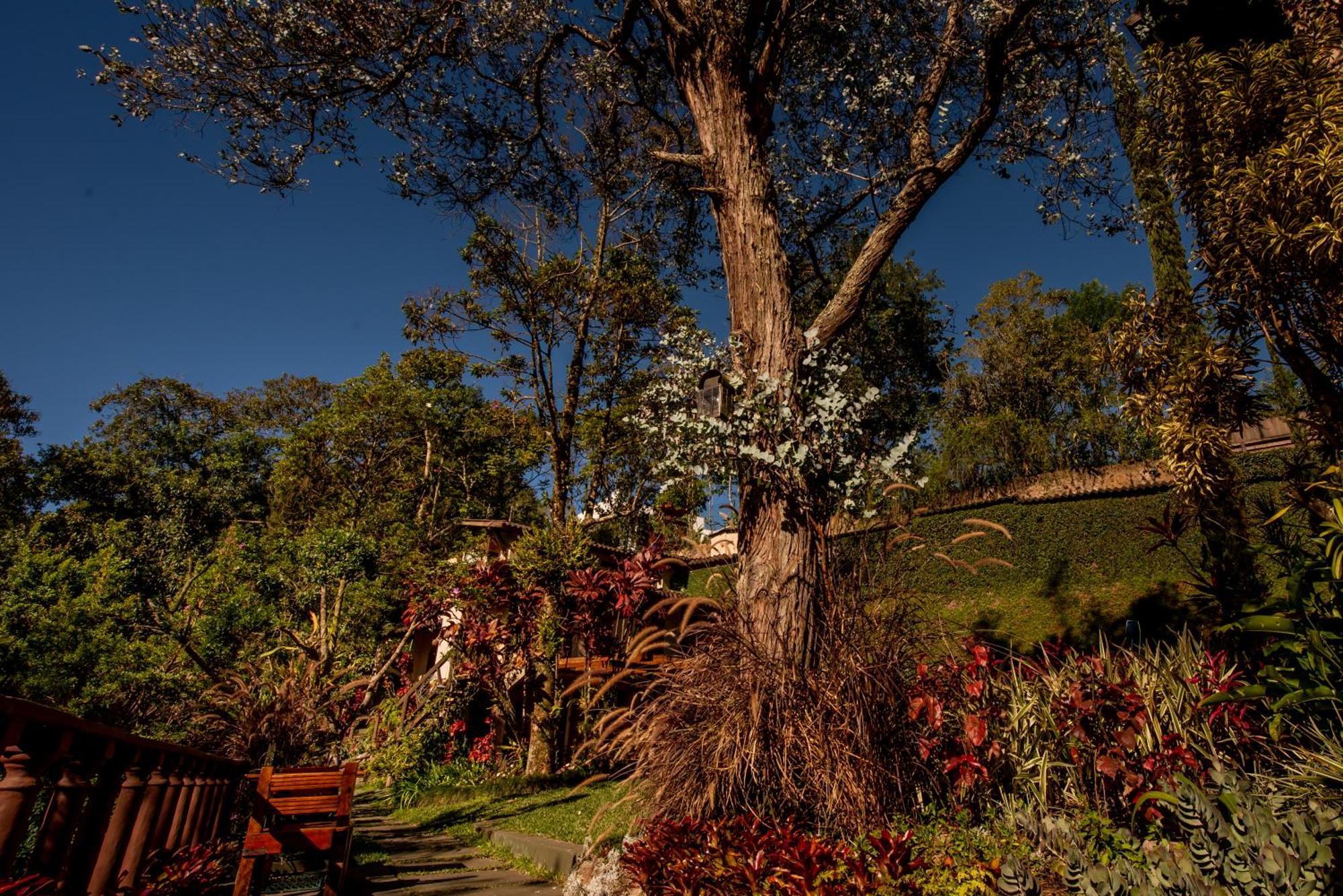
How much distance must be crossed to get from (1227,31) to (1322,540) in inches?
171

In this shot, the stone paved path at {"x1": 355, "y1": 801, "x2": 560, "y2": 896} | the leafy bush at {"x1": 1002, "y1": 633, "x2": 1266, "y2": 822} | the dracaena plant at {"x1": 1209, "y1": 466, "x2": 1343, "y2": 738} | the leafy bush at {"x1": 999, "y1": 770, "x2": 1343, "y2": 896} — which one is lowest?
the stone paved path at {"x1": 355, "y1": 801, "x2": 560, "y2": 896}

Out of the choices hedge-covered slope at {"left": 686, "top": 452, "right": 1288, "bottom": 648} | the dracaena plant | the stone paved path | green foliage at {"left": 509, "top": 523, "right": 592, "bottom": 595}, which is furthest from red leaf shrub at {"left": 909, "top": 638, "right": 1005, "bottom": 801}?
hedge-covered slope at {"left": 686, "top": 452, "right": 1288, "bottom": 648}

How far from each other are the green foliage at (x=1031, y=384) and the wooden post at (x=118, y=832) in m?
15.5

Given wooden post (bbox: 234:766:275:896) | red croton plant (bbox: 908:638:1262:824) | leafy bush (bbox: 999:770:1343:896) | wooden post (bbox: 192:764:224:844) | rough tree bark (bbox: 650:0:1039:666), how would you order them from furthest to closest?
wooden post (bbox: 192:764:224:844) → wooden post (bbox: 234:766:275:896) → rough tree bark (bbox: 650:0:1039:666) → red croton plant (bbox: 908:638:1262:824) → leafy bush (bbox: 999:770:1343:896)

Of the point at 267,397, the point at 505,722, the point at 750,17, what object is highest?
the point at 267,397

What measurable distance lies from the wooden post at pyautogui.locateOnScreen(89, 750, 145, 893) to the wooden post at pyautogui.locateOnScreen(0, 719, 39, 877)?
3.39 feet

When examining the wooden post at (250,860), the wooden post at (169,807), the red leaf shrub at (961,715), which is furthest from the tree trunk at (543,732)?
the red leaf shrub at (961,715)

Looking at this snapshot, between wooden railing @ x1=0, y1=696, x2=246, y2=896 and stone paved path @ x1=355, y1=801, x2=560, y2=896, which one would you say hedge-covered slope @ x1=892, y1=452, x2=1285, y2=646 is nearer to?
stone paved path @ x1=355, y1=801, x2=560, y2=896

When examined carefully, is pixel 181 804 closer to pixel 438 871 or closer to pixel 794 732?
pixel 438 871

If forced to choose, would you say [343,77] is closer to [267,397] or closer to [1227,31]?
[1227,31]

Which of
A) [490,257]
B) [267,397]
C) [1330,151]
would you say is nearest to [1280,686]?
[1330,151]

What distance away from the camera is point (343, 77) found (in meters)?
5.44

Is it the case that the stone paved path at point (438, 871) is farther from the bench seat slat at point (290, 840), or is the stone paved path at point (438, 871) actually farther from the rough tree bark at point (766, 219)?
the rough tree bark at point (766, 219)

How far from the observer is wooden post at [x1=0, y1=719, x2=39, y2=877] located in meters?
1.51
